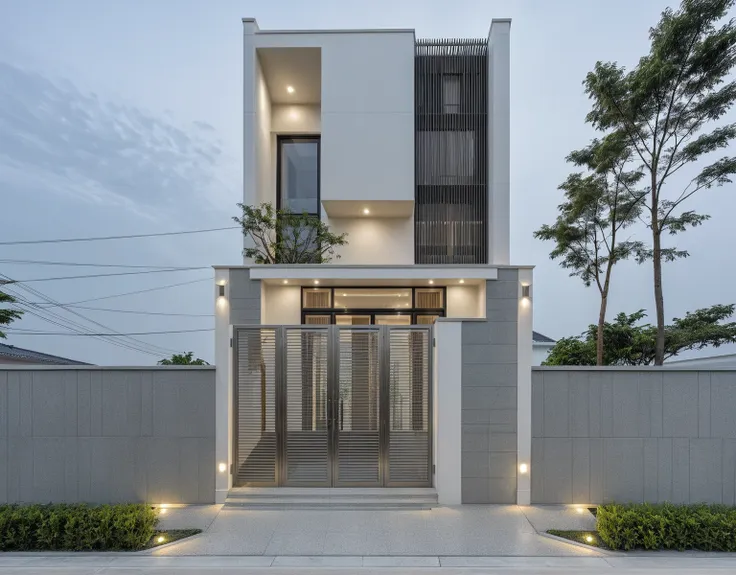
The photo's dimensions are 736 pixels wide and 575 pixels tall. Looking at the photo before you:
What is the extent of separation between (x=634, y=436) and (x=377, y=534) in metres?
4.07

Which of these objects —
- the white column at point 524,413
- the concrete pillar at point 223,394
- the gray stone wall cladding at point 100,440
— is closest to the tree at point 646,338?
the white column at point 524,413

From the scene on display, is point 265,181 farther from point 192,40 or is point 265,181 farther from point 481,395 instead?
point 192,40

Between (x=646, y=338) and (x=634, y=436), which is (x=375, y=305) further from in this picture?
(x=646, y=338)

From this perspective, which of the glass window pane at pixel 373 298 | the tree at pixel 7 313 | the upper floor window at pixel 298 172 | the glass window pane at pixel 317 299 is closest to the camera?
the glass window pane at pixel 317 299

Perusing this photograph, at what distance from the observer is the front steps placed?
6141mm

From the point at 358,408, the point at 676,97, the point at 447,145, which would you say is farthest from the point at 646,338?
the point at 358,408

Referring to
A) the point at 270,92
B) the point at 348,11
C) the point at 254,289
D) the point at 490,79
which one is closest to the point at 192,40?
the point at 348,11

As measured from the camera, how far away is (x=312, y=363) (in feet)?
22.2

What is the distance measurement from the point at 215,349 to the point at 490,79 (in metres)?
9.34

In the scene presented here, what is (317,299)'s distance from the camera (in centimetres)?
900

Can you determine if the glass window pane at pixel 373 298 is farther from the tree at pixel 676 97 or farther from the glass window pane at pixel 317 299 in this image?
the tree at pixel 676 97

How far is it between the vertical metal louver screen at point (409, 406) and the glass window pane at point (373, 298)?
7.42 feet

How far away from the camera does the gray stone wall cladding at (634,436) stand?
6.11 metres

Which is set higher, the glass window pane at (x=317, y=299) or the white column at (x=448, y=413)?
the glass window pane at (x=317, y=299)
